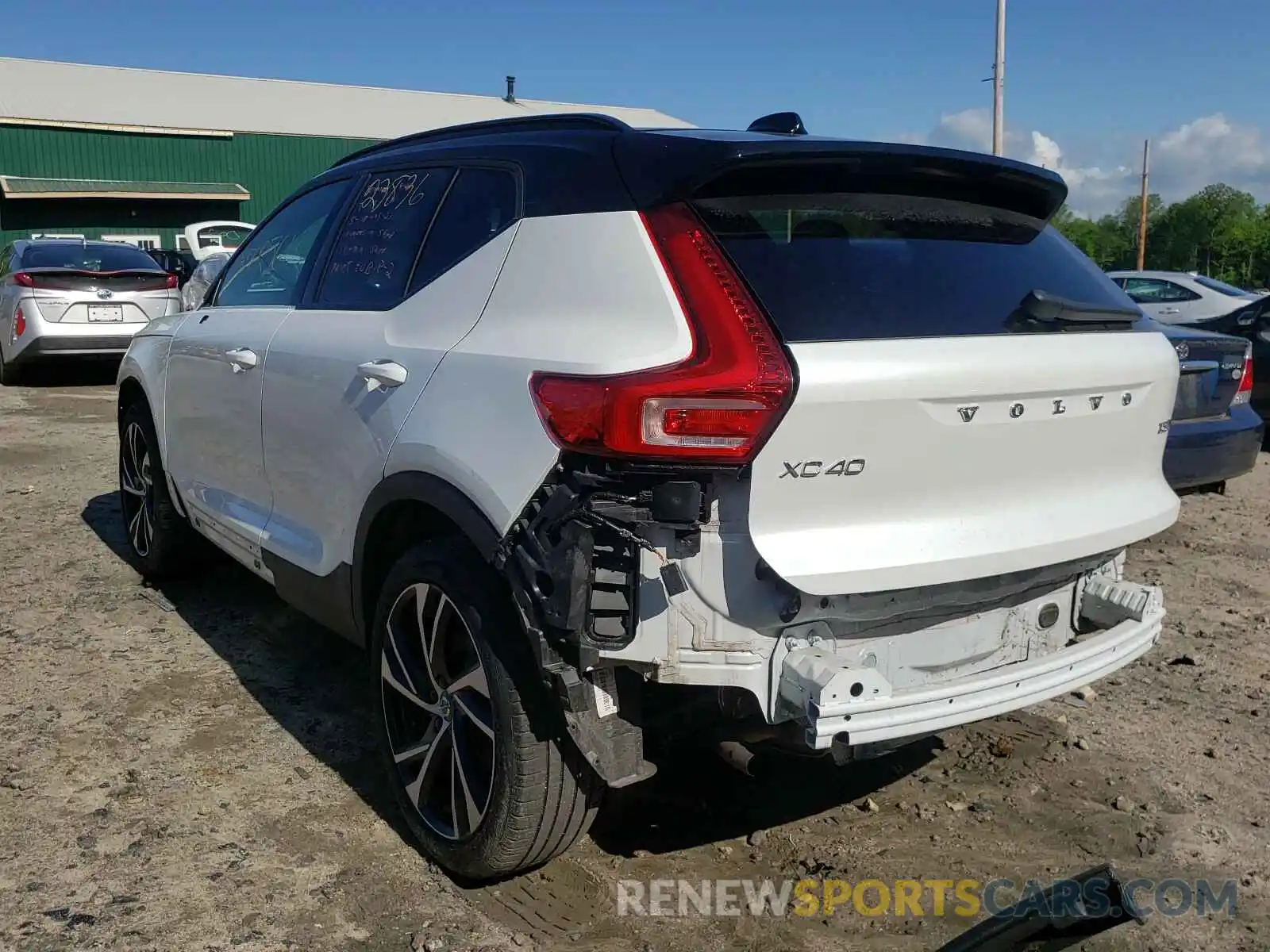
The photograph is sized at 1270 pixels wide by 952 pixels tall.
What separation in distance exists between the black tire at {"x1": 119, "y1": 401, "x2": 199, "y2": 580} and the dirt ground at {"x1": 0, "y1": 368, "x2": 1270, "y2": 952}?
0.35 meters

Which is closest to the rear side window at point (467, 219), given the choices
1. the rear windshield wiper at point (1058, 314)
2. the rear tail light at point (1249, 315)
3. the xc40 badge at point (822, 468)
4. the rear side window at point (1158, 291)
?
the xc40 badge at point (822, 468)

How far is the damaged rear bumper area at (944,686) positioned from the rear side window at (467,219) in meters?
1.38

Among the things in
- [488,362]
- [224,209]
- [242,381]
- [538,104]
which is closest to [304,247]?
[242,381]

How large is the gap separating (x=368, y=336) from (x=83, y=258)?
11169 millimetres

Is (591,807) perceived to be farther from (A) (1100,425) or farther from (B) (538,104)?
(B) (538,104)

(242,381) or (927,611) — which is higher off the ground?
(242,381)

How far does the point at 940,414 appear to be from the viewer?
2504 millimetres

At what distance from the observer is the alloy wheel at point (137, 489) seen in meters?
5.27

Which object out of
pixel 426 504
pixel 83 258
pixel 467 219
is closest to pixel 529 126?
pixel 467 219

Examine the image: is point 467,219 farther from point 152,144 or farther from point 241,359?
point 152,144

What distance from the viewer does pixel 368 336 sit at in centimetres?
325

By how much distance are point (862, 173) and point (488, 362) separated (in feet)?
3.25

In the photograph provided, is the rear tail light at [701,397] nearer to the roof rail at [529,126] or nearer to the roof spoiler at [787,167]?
the roof spoiler at [787,167]

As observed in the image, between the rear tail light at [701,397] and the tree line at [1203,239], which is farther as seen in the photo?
the tree line at [1203,239]
